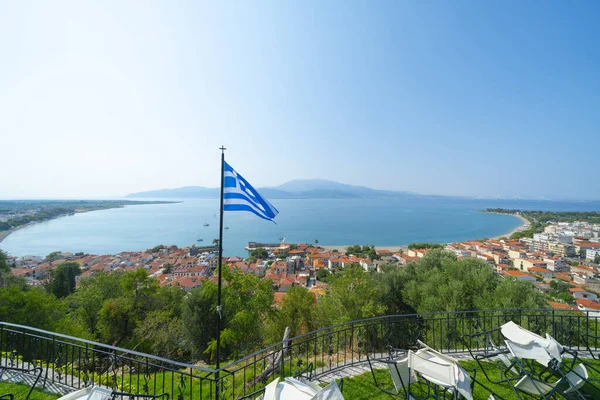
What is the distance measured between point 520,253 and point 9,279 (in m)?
67.0

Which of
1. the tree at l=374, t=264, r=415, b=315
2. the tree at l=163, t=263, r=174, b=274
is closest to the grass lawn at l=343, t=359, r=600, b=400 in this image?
the tree at l=374, t=264, r=415, b=315

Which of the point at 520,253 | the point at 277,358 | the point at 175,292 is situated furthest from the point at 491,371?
the point at 520,253

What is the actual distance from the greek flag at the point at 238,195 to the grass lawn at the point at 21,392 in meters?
3.99

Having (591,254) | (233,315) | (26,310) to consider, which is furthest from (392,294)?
(591,254)

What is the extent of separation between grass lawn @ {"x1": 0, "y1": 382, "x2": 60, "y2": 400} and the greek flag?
13.1ft

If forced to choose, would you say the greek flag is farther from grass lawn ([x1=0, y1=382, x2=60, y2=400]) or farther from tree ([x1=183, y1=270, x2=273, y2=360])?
tree ([x1=183, y1=270, x2=273, y2=360])

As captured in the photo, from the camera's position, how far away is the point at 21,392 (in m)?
3.96

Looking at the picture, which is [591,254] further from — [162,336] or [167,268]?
[167,268]

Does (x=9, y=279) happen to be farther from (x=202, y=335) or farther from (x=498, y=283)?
(x=498, y=283)

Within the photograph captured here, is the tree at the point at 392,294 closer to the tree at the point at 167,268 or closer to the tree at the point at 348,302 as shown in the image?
the tree at the point at 348,302

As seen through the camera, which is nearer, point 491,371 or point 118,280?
point 491,371

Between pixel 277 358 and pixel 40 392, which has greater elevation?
pixel 40 392

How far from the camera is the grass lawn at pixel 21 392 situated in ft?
12.6

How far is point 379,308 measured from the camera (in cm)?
1102
